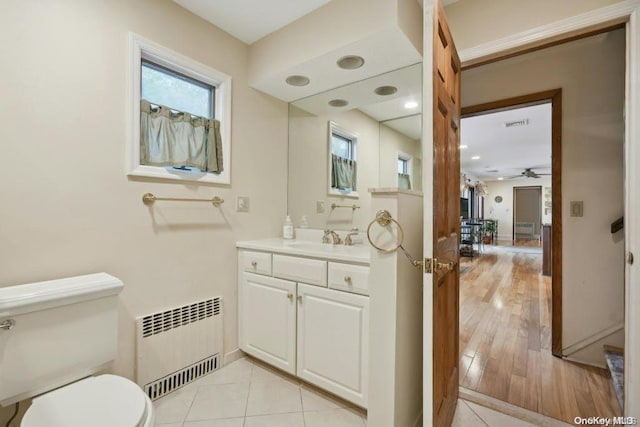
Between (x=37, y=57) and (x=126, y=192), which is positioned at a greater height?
(x=37, y=57)

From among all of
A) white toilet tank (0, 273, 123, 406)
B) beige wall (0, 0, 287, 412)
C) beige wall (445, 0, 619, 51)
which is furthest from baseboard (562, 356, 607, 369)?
white toilet tank (0, 273, 123, 406)

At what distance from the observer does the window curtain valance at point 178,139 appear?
5.53 feet

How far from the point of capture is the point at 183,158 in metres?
1.83

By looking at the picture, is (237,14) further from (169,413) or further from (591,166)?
(591,166)

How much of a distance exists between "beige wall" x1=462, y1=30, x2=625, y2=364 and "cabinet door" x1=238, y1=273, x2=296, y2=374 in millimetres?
2122

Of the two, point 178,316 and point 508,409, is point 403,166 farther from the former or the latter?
point 178,316

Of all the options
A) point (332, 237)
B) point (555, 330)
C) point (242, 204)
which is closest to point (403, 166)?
point (332, 237)

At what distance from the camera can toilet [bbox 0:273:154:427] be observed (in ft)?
3.24

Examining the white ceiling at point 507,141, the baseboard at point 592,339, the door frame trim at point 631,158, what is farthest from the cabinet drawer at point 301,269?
the white ceiling at point 507,141

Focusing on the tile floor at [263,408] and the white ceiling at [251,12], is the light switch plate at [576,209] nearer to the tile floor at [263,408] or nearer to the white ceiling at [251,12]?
the tile floor at [263,408]

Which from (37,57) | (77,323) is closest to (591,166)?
Answer: (77,323)

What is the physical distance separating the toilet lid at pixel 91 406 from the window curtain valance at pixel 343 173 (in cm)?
177

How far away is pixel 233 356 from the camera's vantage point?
2.09 m

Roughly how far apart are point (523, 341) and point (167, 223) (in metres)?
3.00
